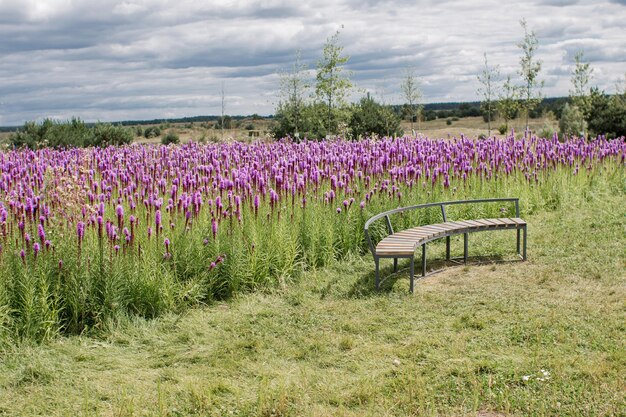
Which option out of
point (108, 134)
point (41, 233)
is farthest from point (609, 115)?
point (41, 233)

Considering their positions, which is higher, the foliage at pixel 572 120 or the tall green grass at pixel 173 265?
the foliage at pixel 572 120

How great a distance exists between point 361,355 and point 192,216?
2941mm

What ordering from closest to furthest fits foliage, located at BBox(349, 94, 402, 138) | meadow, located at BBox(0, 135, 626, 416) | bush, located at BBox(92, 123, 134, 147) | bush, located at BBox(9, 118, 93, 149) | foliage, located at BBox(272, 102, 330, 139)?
meadow, located at BBox(0, 135, 626, 416)
bush, located at BBox(9, 118, 93, 149)
bush, located at BBox(92, 123, 134, 147)
foliage, located at BBox(272, 102, 330, 139)
foliage, located at BBox(349, 94, 402, 138)

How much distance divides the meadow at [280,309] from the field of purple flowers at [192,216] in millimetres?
28

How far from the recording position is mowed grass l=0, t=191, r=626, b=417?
14.7 feet

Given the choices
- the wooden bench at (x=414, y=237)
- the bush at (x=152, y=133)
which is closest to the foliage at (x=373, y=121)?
the wooden bench at (x=414, y=237)

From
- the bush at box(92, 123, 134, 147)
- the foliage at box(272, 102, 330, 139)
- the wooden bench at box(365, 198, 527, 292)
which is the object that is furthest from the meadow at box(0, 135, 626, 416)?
the foliage at box(272, 102, 330, 139)

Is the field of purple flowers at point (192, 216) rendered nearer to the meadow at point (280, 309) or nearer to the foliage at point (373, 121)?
the meadow at point (280, 309)

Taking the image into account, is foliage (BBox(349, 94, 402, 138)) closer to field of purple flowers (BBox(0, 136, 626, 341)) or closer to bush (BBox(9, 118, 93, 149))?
bush (BBox(9, 118, 93, 149))

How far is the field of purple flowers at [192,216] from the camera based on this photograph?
233 inches

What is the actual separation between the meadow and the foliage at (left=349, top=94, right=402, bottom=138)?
13.7 meters

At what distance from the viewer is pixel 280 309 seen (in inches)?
254

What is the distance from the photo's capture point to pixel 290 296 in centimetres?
680

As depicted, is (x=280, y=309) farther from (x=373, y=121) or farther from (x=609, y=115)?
(x=609, y=115)
